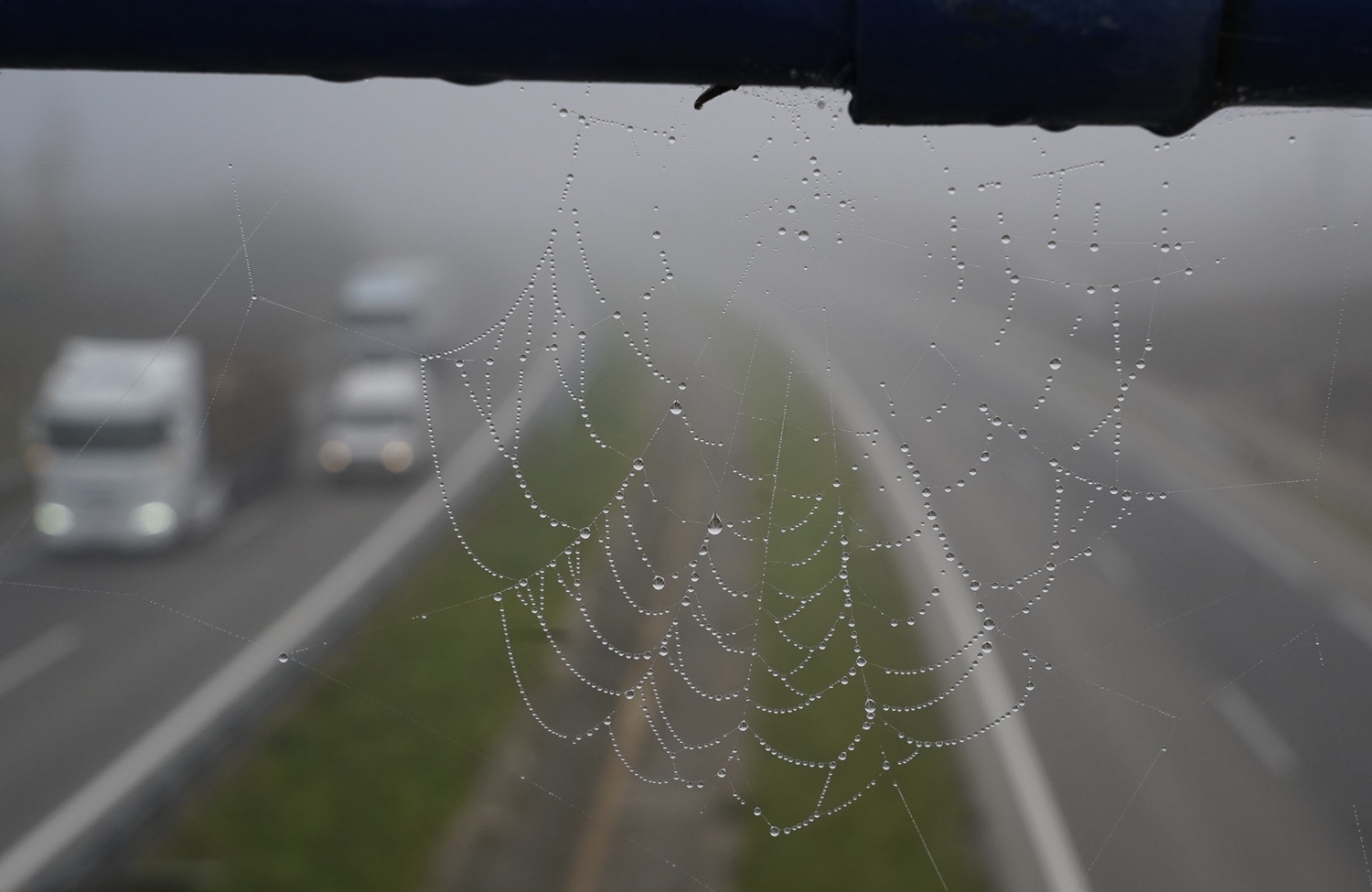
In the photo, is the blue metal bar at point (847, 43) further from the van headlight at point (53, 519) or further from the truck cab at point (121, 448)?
the van headlight at point (53, 519)

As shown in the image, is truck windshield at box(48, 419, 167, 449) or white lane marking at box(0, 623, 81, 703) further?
white lane marking at box(0, 623, 81, 703)

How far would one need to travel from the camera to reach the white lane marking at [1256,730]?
199 cm

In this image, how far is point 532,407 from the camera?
1251mm

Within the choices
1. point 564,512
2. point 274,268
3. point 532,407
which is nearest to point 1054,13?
point 274,268

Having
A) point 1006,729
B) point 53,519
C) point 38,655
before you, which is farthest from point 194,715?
point 1006,729

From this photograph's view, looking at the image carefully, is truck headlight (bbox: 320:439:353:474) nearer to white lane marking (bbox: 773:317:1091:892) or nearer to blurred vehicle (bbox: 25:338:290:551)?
blurred vehicle (bbox: 25:338:290:551)

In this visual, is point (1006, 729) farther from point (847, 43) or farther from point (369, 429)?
point (847, 43)

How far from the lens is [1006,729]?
2062mm

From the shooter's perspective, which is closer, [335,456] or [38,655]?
[335,456]

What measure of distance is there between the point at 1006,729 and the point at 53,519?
1.97m

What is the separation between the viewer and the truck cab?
1.13 meters

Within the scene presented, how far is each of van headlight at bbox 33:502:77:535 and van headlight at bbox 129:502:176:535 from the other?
278 mm

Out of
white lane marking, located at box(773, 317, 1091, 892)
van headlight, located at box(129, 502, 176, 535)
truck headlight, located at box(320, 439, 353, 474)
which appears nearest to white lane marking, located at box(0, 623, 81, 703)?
van headlight, located at box(129, 502, 176, 535)

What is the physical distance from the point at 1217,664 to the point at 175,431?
2.16m
